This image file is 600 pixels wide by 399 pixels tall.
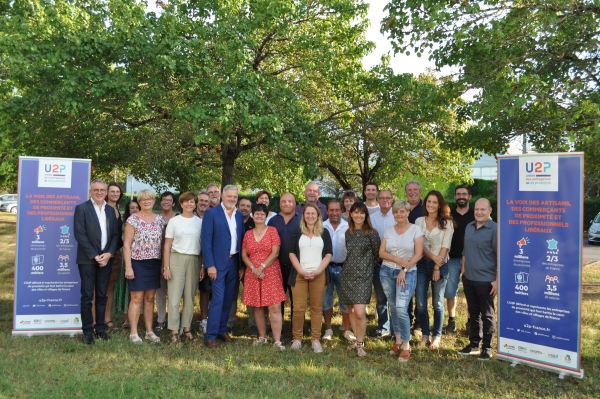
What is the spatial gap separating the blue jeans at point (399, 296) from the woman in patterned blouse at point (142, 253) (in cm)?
278

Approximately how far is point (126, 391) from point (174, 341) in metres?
1.65

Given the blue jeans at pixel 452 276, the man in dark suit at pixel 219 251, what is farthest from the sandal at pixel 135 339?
the blue jeans at pixel 452 276

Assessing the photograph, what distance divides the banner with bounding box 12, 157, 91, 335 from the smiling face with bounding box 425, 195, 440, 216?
4299mm

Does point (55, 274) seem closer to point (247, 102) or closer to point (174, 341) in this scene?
point (174, 341)

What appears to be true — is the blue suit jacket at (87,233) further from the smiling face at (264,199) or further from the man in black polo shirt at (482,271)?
the man in black polo shirt at (482,271)

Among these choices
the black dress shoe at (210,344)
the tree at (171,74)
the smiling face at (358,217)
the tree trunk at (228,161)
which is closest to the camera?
the smiling face at (358,217)

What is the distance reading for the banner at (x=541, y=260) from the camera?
205 inches

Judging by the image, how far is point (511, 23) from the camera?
7.31 meters

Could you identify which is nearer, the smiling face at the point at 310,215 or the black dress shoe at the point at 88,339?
the smiling face at the point at 310,215

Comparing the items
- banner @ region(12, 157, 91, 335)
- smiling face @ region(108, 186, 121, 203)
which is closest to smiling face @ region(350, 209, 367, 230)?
smiling face @ region(108, 186, 121, 203)

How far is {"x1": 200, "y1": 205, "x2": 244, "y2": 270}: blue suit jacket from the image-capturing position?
6152 millimetres

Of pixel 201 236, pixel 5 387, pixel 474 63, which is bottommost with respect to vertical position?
pixel 5 387

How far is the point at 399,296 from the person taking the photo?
585cm

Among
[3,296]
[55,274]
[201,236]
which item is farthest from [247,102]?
[3,296]
